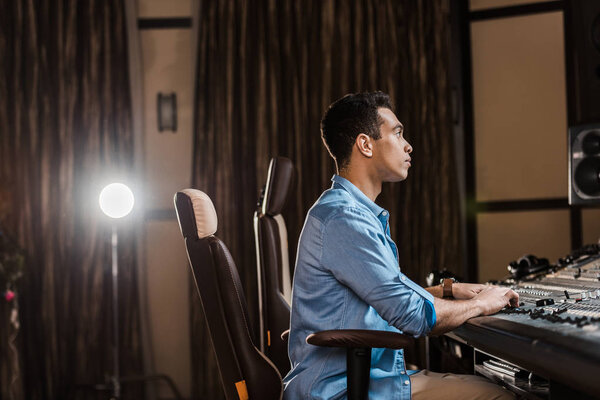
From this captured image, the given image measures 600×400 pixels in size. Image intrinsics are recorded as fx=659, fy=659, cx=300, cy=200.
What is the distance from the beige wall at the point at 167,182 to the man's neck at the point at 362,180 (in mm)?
2507

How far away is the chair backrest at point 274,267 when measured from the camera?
254 centimetres

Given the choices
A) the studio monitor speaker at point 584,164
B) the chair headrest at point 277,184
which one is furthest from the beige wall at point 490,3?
the chair headrest at point 277,184

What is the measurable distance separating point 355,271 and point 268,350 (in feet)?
3.41

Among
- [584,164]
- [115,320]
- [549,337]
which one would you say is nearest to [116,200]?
[115,320]

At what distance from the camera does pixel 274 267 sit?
2.62 metres

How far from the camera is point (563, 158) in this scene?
13.2ft

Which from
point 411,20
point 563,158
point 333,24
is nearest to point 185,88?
point 333,24

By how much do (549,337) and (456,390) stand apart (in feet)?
1.61

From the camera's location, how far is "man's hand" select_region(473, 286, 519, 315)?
68.1 inches

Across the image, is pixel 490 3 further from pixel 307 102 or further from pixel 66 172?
pixel 66 172

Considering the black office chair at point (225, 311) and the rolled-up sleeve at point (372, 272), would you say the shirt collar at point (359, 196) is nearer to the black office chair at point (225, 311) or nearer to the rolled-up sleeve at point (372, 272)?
the rolled-up sleeve at point (372, 272)

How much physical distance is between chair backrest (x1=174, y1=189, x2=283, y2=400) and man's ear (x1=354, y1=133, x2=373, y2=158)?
477 millimetres

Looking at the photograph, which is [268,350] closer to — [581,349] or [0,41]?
[581,349]

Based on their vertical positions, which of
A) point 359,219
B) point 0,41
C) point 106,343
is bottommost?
point 106,343
